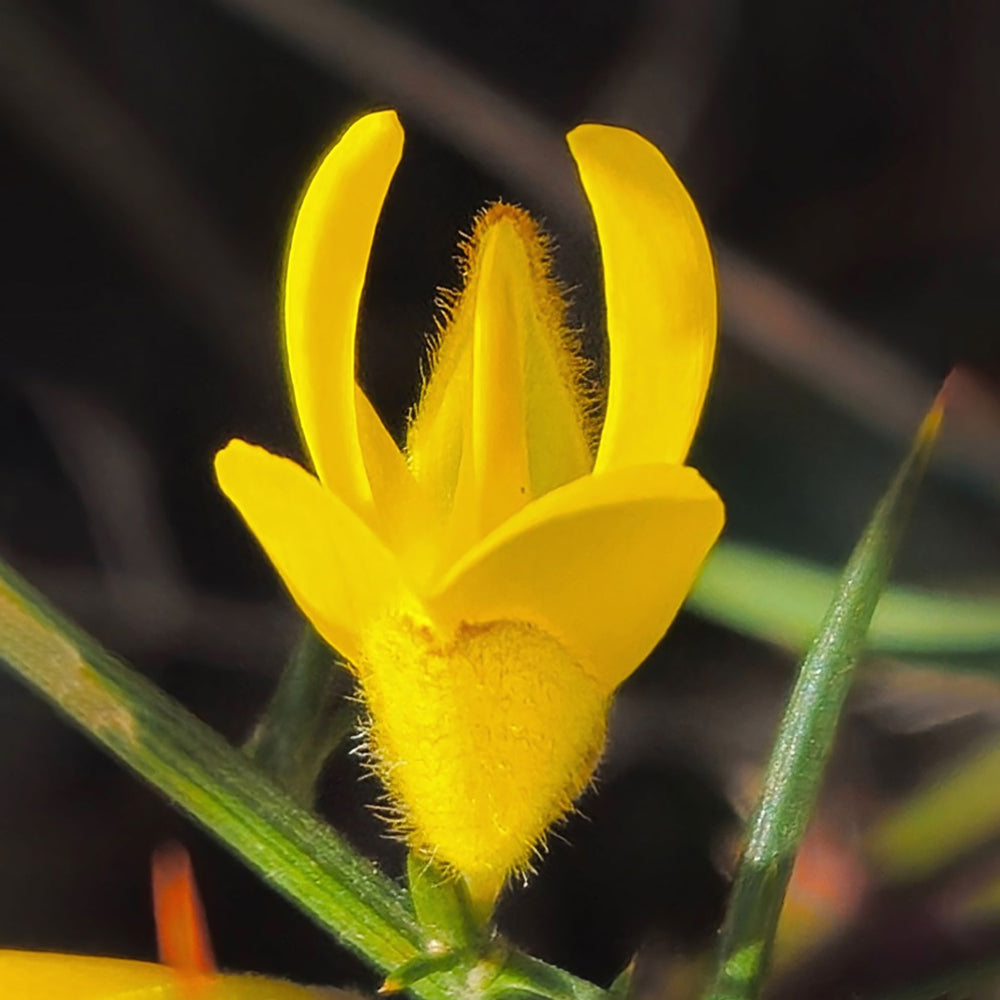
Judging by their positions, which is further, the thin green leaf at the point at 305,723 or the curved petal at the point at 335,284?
the thin green leaf at the point at 305,723

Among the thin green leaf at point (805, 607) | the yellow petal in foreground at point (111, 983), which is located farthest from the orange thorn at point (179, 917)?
the thin green leaf at point (805, 607)

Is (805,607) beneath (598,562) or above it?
above

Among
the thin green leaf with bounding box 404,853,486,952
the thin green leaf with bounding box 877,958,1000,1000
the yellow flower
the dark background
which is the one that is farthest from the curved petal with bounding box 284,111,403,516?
the dark background

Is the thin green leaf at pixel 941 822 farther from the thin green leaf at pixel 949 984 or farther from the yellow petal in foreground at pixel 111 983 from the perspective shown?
the yellow petal in foreground at pixel 111 983

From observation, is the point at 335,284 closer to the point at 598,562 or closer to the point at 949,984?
the point at 598,562

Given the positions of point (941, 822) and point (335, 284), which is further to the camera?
point (941, 822)

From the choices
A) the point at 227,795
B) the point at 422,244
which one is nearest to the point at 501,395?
the point at 227,795
